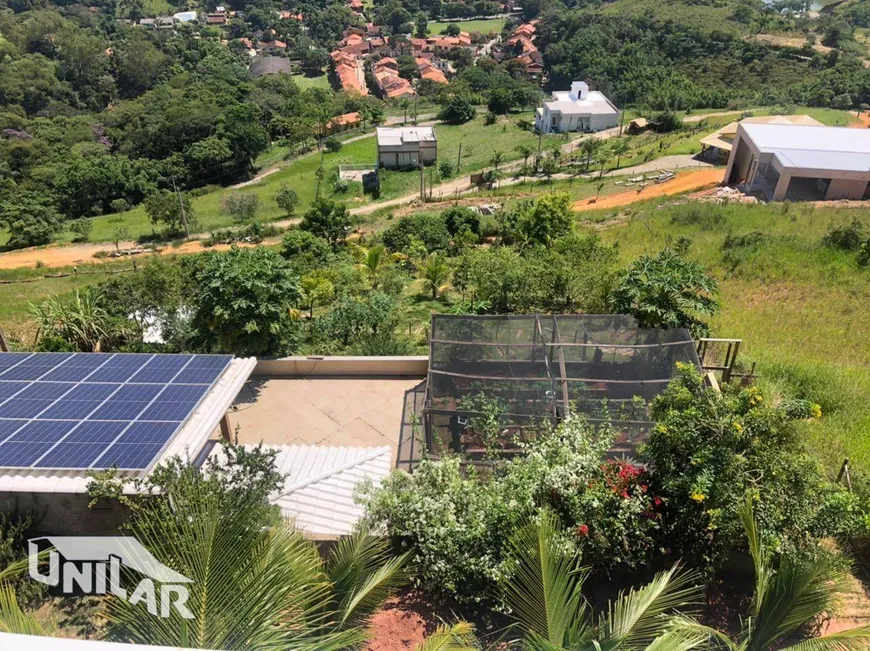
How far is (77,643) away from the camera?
128 inches

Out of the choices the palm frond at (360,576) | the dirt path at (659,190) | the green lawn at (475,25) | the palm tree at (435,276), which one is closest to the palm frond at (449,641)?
the palm frond at (360,576)

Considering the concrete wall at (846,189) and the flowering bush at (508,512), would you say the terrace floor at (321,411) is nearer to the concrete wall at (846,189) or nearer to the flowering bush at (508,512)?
the flowering bush at (508,512)

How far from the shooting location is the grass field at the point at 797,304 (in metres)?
12.3

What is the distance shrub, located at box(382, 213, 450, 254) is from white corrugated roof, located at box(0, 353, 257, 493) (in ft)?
59.4

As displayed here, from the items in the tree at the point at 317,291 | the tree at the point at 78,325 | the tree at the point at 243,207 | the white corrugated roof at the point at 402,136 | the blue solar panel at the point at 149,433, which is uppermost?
the blue solar panel at the point at 149,433

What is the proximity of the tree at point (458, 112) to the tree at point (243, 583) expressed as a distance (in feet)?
234

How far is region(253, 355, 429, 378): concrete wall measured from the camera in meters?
14.4

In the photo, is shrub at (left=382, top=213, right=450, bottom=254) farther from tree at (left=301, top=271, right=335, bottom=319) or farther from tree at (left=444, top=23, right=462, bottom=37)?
tree at (left=444, top=23, right=462, bottom=37)

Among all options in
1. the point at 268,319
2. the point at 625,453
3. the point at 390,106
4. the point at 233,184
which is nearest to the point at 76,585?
the point at 268,319

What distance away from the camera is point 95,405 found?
10.1 m

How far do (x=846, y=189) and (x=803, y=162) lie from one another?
314 centimetres

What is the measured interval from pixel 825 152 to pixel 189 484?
1563 inches

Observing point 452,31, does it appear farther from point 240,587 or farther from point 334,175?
point 240,587

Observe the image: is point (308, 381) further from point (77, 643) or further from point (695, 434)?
point (77, 643)
